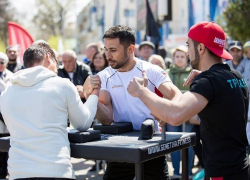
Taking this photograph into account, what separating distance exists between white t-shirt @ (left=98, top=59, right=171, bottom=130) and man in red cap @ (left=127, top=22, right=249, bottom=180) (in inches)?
30.2

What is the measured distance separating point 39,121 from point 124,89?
115 cm

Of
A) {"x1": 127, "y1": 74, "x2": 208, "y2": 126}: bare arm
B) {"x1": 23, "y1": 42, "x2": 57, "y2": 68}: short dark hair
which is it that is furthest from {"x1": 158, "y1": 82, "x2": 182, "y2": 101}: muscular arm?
{"x1": 23, "y1": 42, "x2": 57, "y2": 68}: short dark hair

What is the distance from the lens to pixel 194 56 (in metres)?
2.97

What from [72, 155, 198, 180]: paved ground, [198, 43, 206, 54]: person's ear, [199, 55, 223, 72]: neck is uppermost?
[198, 43, 206, 54]: person's ear

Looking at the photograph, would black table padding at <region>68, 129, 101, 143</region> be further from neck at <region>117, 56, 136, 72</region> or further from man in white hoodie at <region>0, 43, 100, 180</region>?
neck at <region>117, 56, 136, 72</region>

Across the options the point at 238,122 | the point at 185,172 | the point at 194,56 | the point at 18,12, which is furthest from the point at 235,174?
the point at 18,12

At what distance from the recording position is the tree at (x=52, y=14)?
55.3 meters

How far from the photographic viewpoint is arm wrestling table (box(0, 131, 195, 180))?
2.68 m

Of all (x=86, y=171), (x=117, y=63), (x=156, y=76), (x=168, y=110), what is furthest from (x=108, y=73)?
(x=86, y=171)

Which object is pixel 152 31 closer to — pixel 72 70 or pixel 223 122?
pixel 72 70

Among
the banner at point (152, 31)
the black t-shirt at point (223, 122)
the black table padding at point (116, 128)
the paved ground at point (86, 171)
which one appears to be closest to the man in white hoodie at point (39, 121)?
the black table padding at point (116, 128)

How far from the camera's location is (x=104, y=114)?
12.3 ft

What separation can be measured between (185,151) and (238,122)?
710mm

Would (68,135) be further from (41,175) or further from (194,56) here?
(194,56)
